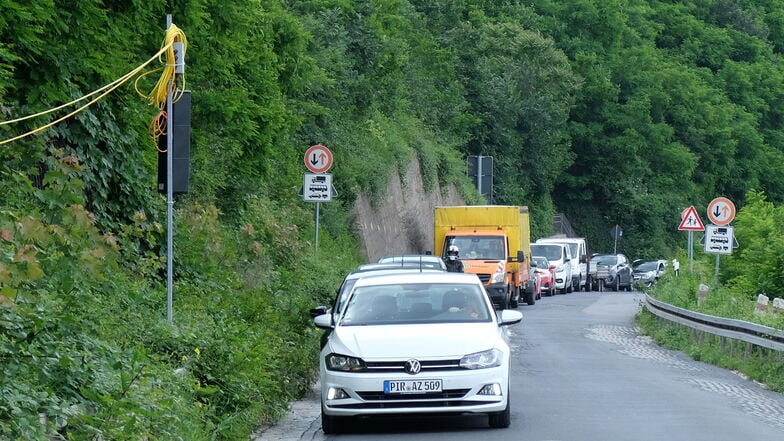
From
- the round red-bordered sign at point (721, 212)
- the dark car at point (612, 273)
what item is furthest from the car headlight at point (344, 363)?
the dark car at point (612, 273)

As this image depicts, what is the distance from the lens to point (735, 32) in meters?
98.9

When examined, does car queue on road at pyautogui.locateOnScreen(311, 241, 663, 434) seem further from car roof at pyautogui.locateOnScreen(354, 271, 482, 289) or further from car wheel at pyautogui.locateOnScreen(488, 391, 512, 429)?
car roof at pyautogui.locateOnScreen(354, 271, 482, 289)

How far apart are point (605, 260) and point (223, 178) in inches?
1631

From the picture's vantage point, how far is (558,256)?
5303cm

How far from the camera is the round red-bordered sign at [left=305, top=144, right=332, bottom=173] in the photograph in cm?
2589

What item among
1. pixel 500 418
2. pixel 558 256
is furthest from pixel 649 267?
pixel 500 418

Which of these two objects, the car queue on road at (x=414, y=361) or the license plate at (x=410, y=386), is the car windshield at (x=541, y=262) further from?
the license plate at (x=410, y=386)

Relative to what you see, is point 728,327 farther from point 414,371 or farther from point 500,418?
point 414,371

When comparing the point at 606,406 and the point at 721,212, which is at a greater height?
the point at 721,212

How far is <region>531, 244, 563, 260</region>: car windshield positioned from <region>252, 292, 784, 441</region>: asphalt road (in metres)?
28.7

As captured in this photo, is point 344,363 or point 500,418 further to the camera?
point 500,418

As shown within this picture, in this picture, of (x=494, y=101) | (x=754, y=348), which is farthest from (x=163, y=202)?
(x=494, y=101)

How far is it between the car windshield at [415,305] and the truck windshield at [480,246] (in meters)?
22.5

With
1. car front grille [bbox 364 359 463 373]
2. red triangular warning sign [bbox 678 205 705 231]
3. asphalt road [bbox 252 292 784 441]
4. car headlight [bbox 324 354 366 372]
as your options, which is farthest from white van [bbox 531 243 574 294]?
car front grille [bbox 364 359 463 373]
